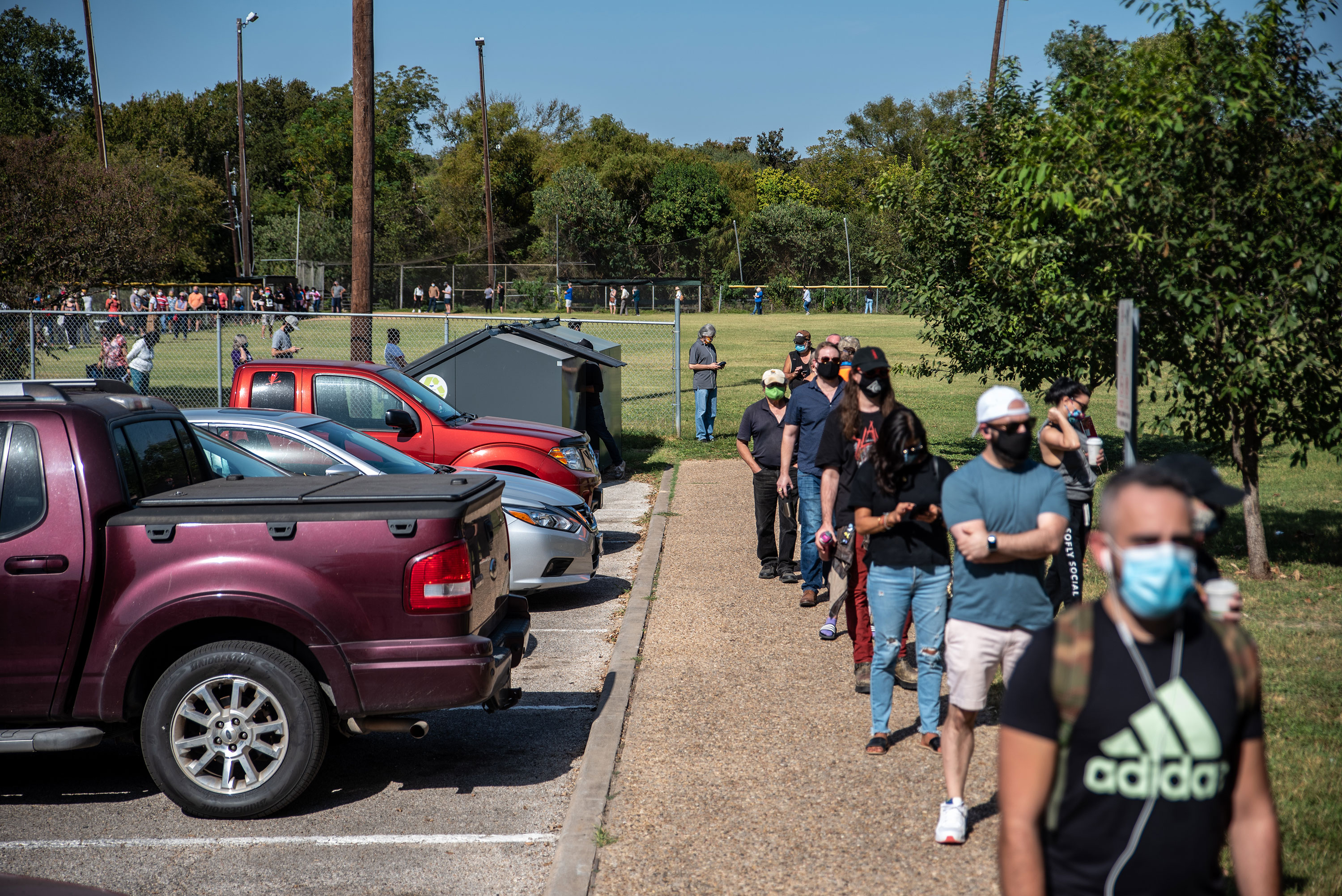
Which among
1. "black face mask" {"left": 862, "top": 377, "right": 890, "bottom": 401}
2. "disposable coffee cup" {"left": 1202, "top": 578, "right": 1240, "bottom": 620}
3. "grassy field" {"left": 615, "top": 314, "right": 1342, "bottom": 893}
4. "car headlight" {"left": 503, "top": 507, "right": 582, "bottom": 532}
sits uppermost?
"black face mask" {"left": 862, "top": 377, "right": 890, "bottom": 401}

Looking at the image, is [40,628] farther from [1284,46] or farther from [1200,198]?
[1284,46]

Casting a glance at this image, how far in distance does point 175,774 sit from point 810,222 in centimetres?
7581

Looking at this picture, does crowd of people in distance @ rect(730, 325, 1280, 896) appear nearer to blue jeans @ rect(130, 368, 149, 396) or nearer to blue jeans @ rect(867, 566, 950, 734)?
blue jeans @ rect(867, 566, 950, 734)

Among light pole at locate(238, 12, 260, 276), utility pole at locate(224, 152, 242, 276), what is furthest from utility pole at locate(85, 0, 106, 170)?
utility pole at locate(224, 152, 242, 276)

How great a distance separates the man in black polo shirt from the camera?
9156 millimetres

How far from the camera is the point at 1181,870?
2195 mm

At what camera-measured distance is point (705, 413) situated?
19156mm

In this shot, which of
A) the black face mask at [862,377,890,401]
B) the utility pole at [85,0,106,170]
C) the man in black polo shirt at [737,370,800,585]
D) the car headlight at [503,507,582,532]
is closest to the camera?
the black face mask at [862,377,890,401]

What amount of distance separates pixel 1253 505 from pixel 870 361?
18.7 ft

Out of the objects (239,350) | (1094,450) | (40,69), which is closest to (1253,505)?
(1094,450)

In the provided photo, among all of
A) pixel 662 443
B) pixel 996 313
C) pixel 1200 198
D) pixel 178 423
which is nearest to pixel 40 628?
pixel 178 423

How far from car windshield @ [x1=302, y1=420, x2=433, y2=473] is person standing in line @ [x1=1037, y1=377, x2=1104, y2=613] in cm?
456

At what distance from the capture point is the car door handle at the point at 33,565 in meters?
4.81

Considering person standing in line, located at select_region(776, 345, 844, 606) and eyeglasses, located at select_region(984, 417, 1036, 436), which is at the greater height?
eyeglasses, located at select_region(984, 417, 1036, 436)
